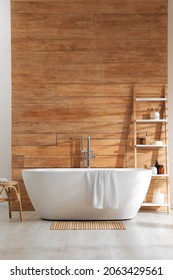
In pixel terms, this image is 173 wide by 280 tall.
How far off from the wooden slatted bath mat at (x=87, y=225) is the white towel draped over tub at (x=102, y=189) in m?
0.21

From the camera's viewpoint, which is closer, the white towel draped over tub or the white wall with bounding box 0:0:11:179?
the white towel draped over tub

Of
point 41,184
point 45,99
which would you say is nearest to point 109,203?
point 41,184

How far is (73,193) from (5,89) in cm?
267

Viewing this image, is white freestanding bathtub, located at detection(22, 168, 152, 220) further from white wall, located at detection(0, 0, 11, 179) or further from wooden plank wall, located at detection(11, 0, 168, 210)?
white wall, located at detection(0, 0, 11, 179)

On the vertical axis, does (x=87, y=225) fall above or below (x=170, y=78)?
below

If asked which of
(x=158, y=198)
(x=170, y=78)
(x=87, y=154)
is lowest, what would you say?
(x=158, y=198)

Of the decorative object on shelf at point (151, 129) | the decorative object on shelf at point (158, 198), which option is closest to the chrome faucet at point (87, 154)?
the decorative object on shelf at point (151, 129)

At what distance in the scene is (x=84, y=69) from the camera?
738cm

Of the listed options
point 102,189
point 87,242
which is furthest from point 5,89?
point 87,242

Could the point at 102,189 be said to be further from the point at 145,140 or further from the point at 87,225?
the point at 145,140

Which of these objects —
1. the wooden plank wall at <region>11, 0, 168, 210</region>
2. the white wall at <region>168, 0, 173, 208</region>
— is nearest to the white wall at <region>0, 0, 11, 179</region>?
the wooden plank wall at <region>11, 0, 168, 210</region>

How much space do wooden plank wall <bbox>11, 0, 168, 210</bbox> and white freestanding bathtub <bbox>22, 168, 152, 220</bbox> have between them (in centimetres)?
101

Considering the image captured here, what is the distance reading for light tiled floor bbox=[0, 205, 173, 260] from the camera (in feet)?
14.7

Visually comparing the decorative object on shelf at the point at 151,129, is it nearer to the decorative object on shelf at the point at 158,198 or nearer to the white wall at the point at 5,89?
the decorative object on shelf at the point at 158,198
